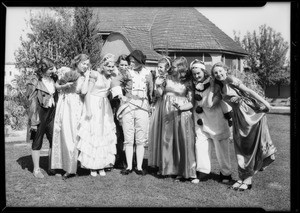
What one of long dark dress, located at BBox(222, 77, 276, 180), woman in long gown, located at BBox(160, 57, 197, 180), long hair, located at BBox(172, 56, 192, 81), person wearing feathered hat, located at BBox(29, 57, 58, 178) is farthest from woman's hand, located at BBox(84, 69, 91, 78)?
long dark dress, located at BBox(222, 77, 276, 180)

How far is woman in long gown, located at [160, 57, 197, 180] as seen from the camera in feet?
19.0

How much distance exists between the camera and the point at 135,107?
6.30m

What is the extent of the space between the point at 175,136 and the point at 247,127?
1.28 m

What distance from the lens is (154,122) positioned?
6.20 meters

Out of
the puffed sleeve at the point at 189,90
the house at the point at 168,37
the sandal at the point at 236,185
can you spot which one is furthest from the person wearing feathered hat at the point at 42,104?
the house at the point at 168,37

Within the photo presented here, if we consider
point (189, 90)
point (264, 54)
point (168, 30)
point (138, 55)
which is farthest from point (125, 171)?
point (264, 54)

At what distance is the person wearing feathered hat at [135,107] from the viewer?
6.29 metres

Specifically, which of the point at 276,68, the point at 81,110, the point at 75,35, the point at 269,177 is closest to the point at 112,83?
the point at 81,110

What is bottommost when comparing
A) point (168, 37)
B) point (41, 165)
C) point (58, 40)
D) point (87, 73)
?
point (41, 165)

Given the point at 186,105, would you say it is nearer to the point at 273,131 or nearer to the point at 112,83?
the point at 112,83

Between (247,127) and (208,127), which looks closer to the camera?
(247,127)

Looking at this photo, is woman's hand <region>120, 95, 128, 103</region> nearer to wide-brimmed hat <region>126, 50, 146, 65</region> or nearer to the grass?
wide-brimmed hat <region>126, 50, 146, 65</region>

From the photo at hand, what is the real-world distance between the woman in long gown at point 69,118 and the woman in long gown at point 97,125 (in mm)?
131

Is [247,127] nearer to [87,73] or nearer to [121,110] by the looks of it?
[121,110]
